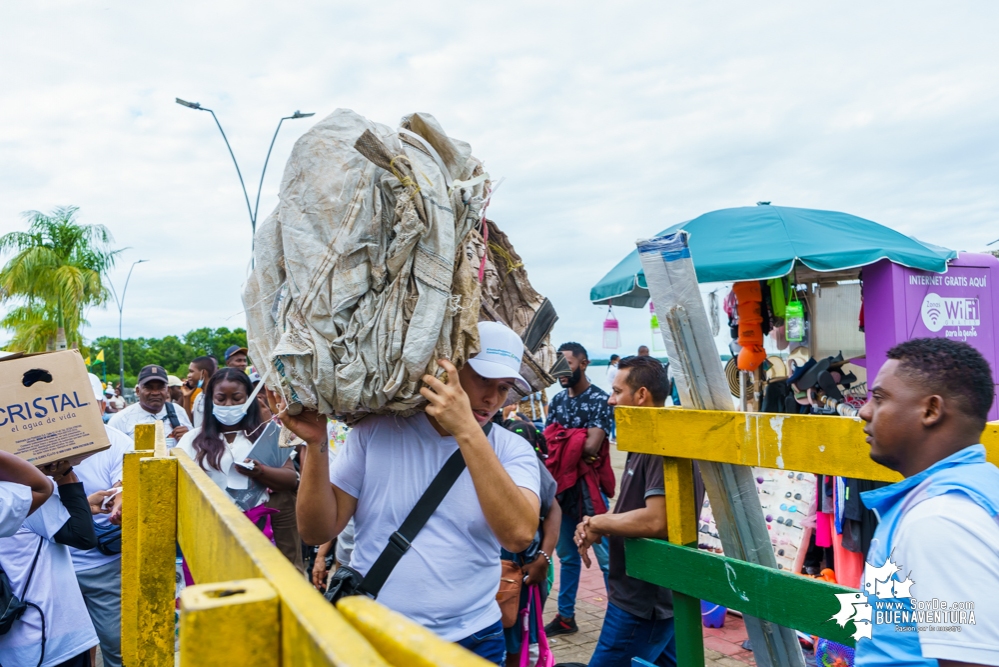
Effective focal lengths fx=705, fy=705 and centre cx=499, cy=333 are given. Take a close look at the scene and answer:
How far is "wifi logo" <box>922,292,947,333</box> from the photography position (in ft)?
18.7

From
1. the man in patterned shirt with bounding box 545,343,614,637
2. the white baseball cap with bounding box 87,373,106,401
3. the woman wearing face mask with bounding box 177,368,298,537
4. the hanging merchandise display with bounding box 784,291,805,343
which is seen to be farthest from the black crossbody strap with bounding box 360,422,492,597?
the hanging merchandise display with bounding box 784,291,805,343

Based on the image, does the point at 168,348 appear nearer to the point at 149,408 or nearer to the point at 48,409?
the point at 149,408

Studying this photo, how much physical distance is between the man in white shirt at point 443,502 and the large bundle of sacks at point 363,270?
178 millimetres

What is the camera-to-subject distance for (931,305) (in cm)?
574

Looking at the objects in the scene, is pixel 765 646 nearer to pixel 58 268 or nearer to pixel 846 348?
pixel 846 348

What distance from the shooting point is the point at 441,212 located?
1833 mm

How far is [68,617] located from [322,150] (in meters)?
2.32

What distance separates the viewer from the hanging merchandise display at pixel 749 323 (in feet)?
21.0

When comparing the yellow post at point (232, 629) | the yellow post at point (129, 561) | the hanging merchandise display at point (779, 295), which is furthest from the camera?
the hanging merchandise display at point (779, 295)

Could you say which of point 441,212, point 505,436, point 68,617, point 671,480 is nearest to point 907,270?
point 671,480

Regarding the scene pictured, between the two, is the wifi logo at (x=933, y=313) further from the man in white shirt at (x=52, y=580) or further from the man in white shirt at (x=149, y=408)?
the man in white shirt at (x=149, y=408)

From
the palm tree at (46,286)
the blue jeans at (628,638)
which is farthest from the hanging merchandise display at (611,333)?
the palm tree at (46,286)

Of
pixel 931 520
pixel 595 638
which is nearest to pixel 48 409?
pixel 931 520

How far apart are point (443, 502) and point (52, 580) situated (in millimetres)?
1886
